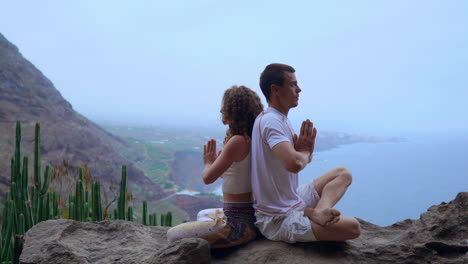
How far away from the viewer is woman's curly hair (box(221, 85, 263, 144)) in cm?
227

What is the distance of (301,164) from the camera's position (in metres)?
2.03

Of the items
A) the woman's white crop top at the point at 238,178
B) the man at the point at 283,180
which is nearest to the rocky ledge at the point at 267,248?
the man at the point at 283,180

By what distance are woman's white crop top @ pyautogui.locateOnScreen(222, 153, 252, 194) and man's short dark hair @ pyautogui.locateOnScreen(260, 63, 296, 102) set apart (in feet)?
1.33

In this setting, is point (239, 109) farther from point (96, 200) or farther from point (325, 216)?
point (96, 200)

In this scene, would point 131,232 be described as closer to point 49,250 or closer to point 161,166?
point 49,250

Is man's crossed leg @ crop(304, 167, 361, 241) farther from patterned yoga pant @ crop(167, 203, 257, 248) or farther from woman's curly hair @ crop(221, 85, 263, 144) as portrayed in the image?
woman's curly hair @ crop(221, 85, 263, 144)

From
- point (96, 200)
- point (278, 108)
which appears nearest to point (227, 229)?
point (278, 108)

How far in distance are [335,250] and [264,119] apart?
2.84 ft

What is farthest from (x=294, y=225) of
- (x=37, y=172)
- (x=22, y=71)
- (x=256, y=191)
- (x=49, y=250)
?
(x=22, y=71)

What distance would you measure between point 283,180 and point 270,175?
80 millimetres

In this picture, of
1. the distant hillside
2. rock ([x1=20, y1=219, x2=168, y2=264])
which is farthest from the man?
the distant hillside

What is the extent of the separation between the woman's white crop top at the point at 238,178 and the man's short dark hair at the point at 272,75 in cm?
41

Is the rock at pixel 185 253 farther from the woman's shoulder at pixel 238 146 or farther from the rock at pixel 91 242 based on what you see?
the woman's shoulder at pixel 238 146

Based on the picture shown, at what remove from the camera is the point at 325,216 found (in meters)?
2.07
